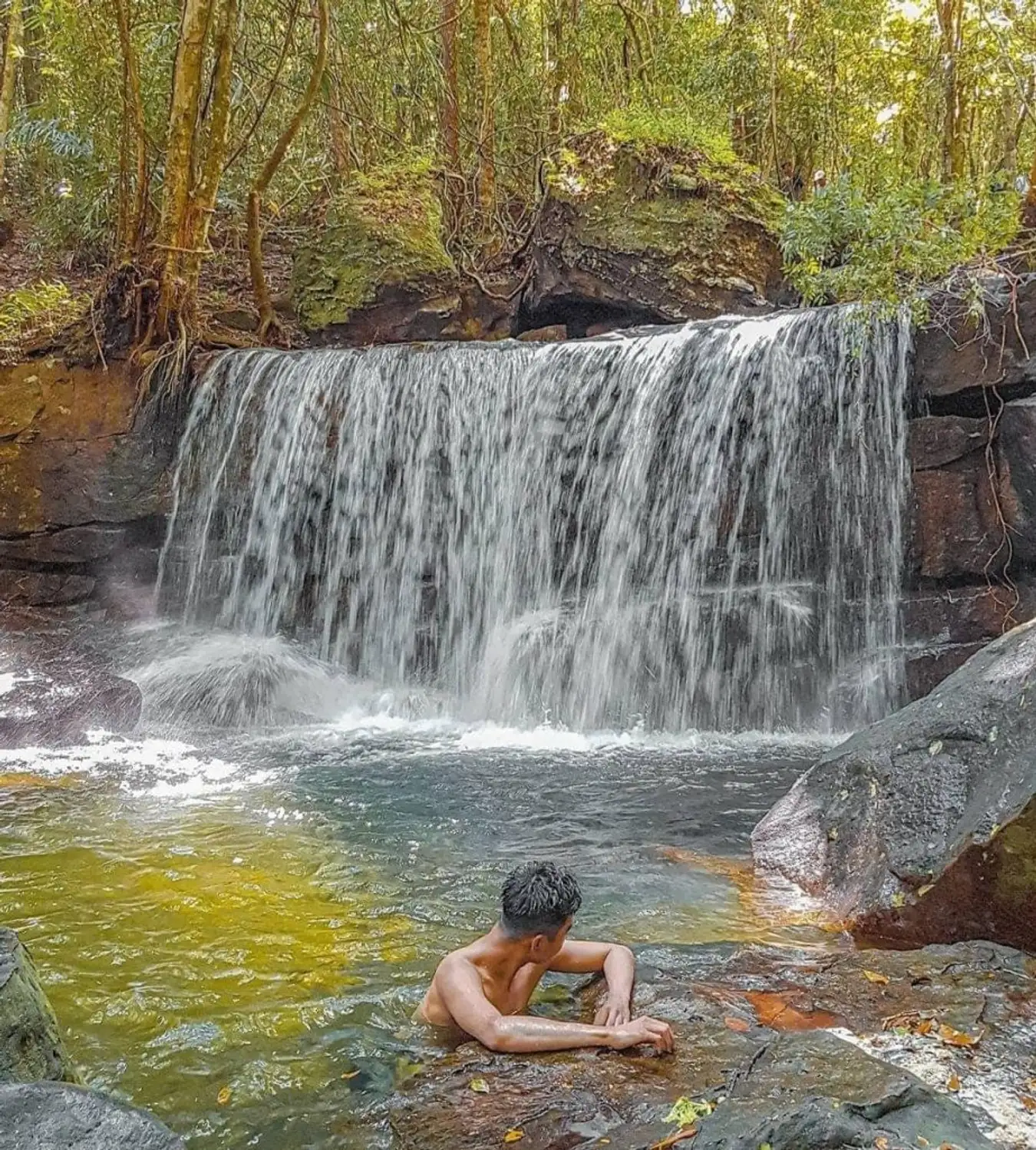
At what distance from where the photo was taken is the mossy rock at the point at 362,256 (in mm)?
13266

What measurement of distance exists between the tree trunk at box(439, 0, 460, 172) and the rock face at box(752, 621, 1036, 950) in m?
13.0

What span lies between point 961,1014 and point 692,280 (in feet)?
33.0

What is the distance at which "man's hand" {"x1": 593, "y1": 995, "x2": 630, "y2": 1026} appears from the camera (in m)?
3.07

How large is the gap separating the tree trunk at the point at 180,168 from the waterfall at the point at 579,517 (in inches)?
39.0

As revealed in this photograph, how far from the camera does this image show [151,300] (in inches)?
454

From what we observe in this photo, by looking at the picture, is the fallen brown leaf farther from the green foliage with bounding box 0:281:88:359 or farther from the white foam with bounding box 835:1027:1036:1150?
the green foliage with bounding box 0:281:88:359

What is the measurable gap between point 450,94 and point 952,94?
7495 millimetres

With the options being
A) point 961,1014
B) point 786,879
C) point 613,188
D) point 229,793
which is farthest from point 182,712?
point 613,188

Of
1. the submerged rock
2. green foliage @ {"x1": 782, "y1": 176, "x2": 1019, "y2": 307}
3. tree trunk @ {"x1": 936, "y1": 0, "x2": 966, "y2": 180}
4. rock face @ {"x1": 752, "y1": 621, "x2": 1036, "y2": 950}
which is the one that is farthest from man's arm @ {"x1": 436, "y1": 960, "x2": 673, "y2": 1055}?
tree trunk @ {"x1": 936, "y1": 0, "x2": 966, "y2": 180}

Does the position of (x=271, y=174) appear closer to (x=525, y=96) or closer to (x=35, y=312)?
(x=35, y=312)

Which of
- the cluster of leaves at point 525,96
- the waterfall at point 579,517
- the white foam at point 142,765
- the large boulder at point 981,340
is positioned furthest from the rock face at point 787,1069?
the cluster of leaves at point 525,96

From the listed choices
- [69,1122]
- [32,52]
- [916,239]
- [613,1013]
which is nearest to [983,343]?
[916,239]

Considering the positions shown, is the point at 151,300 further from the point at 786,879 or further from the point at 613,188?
the point at 786,879

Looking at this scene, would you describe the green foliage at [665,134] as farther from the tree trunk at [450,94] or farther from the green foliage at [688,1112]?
the green foliage at [688,1112]
